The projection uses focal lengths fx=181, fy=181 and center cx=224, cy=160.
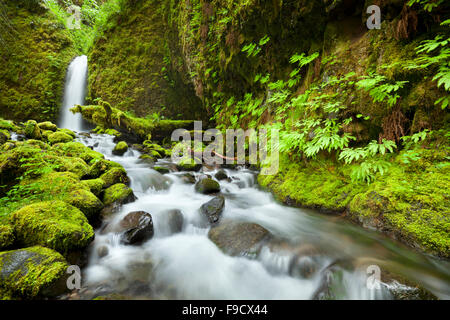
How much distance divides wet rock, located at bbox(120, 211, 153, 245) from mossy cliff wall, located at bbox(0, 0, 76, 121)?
46.1 ft

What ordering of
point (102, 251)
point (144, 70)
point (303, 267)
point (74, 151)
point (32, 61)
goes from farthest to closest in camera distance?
1. point (32, 61)
2. point (144, 70)
3. point (74, 151)
4. point (102, 251)
5. point (303, 267)

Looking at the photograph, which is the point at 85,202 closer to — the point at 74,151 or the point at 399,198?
the point at 74,151

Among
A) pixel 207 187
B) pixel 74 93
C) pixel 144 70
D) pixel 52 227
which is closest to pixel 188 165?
pixel 207 187

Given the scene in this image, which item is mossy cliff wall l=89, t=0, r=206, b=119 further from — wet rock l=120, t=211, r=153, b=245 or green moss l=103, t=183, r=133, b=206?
wet rock l=120, t=211, r=153, b=245

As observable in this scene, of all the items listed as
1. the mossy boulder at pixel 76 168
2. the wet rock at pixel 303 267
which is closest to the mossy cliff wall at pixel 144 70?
the mossy boulder at pixel 76 168

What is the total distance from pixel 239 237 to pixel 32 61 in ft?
61.3

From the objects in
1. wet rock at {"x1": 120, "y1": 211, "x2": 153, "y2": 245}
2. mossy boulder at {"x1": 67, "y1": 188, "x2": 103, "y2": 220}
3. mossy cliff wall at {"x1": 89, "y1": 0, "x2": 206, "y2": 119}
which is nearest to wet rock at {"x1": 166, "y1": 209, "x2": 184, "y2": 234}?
wet rock at {"x1": 120, "y1": 211, "x2": 153, "y2": 245}

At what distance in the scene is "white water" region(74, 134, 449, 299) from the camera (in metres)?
2.04

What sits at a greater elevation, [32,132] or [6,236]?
[32,132]

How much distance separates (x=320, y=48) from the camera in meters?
4.10

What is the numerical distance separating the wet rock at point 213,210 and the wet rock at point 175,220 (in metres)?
0.45

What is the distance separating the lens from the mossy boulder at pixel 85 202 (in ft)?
9.60

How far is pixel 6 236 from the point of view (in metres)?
2.00
